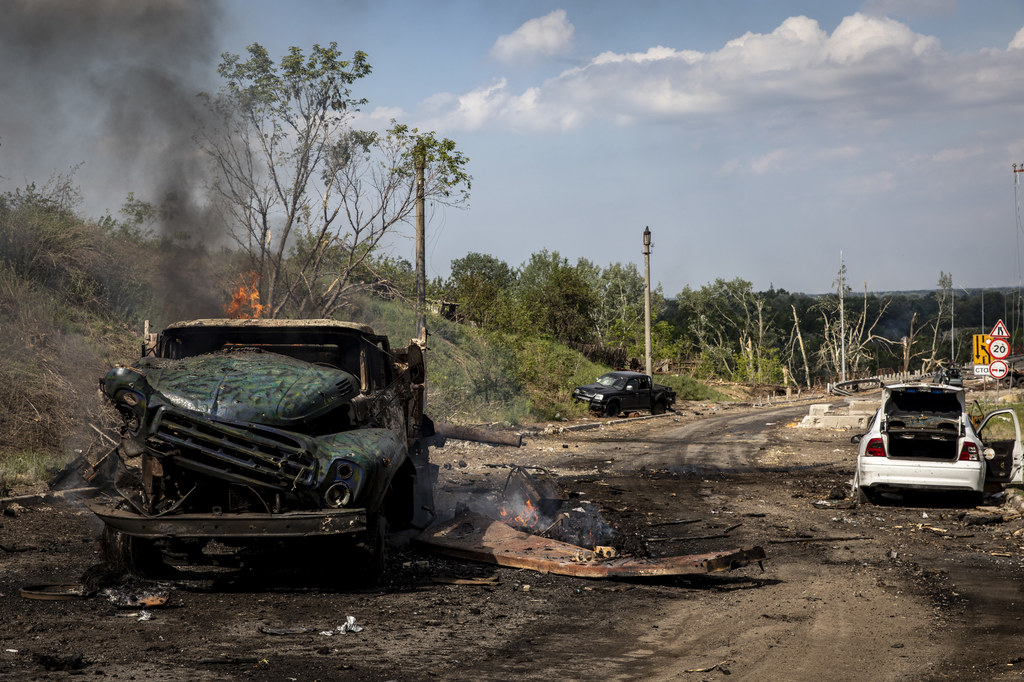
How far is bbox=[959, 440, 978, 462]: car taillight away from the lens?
1186 cm

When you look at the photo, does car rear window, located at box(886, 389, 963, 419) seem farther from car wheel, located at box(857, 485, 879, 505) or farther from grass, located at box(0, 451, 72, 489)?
grass, located at box(0, 451, 72, 489)

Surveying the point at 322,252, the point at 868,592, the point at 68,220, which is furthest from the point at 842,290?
the point at 868,592

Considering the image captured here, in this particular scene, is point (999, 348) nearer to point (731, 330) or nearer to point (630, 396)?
point (630, 396)

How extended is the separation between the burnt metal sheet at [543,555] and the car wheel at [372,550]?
1.28 metres

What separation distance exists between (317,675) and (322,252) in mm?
20542

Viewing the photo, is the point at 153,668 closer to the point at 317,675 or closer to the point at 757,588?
the point at 317,675

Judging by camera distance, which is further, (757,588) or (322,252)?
(322,252)

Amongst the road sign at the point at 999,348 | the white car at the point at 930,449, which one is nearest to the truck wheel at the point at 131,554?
the white car at the point at 930,449

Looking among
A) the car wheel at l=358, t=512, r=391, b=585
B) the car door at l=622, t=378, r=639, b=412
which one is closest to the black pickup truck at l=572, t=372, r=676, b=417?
the car door at l=622, t=378, r=639, b=412

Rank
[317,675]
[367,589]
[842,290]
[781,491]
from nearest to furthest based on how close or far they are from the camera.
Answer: [317,675] < [367,589] < [781,491] < [842,290]

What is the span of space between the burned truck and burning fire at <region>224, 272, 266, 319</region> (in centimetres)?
1377

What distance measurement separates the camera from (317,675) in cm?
520

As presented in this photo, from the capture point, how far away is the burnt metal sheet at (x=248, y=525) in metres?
6.55

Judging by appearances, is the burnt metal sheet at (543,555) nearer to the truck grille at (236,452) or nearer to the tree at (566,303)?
the truck grille at (236,452)
